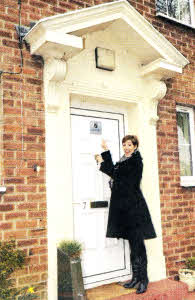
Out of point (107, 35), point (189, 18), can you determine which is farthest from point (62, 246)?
point (189, 18)

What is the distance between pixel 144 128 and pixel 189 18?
248 cm

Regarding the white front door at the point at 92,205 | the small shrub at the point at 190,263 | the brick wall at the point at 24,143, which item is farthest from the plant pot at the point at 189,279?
the brick wall at the point at 24,143

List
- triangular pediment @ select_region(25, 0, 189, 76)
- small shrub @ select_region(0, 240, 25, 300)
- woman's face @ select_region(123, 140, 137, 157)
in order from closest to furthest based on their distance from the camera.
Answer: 1. small shrub @ select_region(0, 240, 25, 300)
2. triangular pediment @ select_region(25, 0, 189, 76)
3. woman's face @ select_region(123, 140, 137, 157)

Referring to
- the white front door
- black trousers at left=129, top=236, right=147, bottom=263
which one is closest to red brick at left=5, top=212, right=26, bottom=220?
the white front door

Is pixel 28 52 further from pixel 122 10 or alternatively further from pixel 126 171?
pixel 126 171

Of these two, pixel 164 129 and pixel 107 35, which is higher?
pixel 107 35

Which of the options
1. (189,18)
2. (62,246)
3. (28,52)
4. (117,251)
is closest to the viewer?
(62,246)

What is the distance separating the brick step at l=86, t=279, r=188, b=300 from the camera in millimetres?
3779

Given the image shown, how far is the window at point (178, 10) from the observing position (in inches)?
211

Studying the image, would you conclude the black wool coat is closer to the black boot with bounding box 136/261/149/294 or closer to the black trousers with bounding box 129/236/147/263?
the black trousers with bounding box 129/236/147/263

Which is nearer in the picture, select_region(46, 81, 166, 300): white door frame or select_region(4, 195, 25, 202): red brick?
select_region(4, 195, 25, 202): red brick

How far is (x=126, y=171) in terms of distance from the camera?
3924 mm

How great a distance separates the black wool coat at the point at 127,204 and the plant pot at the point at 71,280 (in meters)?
0.75

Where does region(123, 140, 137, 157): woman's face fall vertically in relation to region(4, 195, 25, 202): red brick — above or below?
above
